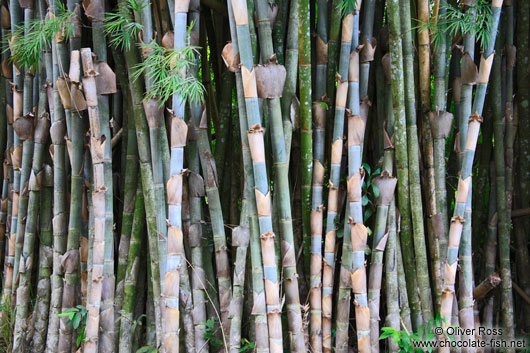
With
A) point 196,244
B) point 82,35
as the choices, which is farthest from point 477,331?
point 82,35

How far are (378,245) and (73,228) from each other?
1.36 meters

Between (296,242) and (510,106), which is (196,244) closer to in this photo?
(296,242)

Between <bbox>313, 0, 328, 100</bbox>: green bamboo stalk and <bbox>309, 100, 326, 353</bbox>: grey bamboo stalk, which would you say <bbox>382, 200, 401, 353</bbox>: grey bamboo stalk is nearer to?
<bbox>309, 100, 326, 353</bbox>: grey bamboo stalk

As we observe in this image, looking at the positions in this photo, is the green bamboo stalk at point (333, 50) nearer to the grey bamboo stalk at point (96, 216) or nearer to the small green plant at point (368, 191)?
the small green plant at point (368, 191)

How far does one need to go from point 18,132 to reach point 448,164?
7.24 ft

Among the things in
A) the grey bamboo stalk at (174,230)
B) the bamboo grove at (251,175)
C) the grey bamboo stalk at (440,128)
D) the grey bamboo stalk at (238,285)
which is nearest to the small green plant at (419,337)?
the bamboo grove at (251,175)

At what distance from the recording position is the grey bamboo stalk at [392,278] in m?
2.02

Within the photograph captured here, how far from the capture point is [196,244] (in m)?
2.01

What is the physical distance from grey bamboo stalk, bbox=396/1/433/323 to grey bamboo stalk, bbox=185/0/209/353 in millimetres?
881

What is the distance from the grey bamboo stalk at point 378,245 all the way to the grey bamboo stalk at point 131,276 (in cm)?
103

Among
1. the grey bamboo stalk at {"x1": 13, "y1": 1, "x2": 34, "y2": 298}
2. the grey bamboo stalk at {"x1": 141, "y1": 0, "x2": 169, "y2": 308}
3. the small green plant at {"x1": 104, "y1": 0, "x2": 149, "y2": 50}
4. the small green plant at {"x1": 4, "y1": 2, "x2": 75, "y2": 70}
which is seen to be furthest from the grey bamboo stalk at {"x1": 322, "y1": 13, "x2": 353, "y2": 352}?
the grey bamboo stalk at {"x1": 13, "y1": 1, "x2": 34, "y2": 298}

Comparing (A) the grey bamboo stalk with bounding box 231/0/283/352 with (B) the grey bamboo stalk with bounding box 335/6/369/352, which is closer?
(A) the grey bamboo stalk with bounding box 231/0/283/352

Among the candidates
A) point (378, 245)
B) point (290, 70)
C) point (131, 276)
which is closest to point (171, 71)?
point (290, 70)

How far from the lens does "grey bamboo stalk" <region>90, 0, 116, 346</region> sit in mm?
→ 2014
